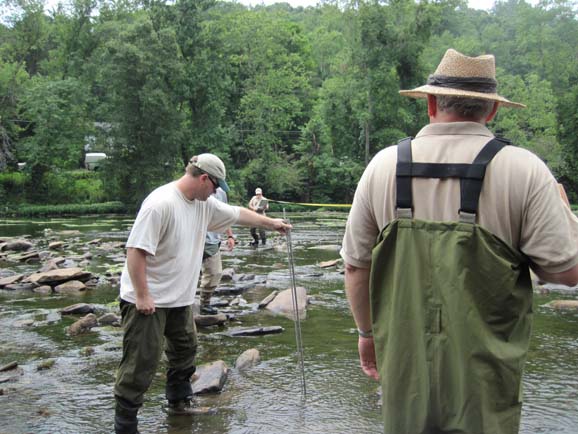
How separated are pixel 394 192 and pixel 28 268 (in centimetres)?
1443

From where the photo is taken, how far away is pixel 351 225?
3016 mm

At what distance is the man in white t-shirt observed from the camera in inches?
195

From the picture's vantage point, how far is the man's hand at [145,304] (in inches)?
194

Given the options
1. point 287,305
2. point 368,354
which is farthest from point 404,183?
point 287,305

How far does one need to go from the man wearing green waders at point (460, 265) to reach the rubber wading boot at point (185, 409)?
3326mm

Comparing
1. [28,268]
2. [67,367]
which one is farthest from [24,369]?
[28,268]

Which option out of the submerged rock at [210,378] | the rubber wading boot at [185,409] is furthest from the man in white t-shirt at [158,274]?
the submerged rock at [210,378]

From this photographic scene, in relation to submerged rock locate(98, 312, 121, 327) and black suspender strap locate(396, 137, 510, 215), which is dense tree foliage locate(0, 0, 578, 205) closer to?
submerged rock locate(98, 312, 121, 327)

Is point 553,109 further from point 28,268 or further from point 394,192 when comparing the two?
point 394,192

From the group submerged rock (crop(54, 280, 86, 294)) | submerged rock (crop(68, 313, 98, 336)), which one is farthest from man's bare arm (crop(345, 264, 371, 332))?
submerged rock (crop(54, 280, 86, 294))

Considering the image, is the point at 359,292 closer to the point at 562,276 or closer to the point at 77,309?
the point at 562,276

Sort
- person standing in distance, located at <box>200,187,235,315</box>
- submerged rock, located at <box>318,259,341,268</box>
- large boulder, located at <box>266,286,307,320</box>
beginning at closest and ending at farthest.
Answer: person standing in distance, located at <box>200,187,235,315</box>
large boulder, located at <box>266,286,307,320</box>
submerged rock, located at <box>318,259,341,268</box>

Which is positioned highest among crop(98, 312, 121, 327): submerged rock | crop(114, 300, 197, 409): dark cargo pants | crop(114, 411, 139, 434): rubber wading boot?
crop(114, 300, 197, 409): dark cargo pants

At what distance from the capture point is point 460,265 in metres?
2.56
